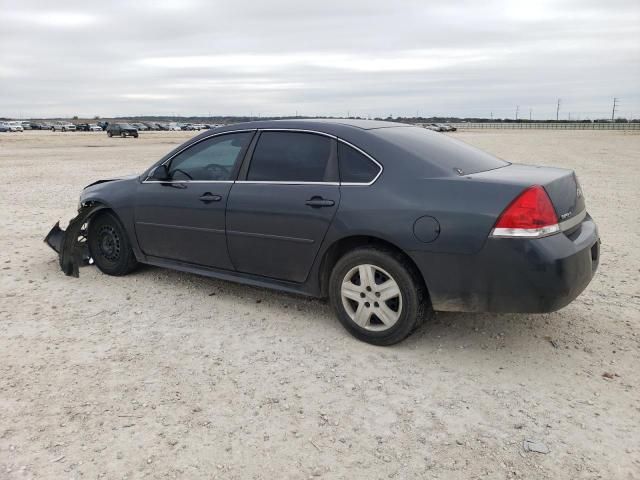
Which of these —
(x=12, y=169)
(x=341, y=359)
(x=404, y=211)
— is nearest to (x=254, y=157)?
(x=404, y=211)

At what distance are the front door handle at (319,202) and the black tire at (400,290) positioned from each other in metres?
0.39

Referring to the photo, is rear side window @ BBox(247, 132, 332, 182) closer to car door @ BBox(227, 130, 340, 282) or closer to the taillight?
car door @ BBox(227, 130, 340, 282)

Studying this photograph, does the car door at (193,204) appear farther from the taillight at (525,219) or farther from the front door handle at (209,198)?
the taillight at (525,219)

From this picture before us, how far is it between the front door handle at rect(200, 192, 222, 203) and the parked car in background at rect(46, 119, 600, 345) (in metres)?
0.01

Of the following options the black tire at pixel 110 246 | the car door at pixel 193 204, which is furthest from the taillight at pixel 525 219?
the black tire at pixel 110 246

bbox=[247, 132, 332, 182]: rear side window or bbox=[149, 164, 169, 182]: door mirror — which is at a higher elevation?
bbox=[247, 132, 332, 182]: rear side window

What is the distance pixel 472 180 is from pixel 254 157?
1.87 metres

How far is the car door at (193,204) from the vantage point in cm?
487

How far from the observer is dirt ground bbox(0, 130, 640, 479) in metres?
2.82

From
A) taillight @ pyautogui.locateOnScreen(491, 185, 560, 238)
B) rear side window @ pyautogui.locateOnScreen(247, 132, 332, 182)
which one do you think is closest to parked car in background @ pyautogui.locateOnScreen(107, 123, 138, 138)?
rear side window @ pyautogui.locateOnScreen(247, 132, 332, 182)

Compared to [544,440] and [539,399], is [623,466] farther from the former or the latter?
[539,399]

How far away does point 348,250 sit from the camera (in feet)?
13.9

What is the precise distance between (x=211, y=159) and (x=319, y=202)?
1.39 meters

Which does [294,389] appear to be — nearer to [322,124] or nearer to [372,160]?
[372,160]
